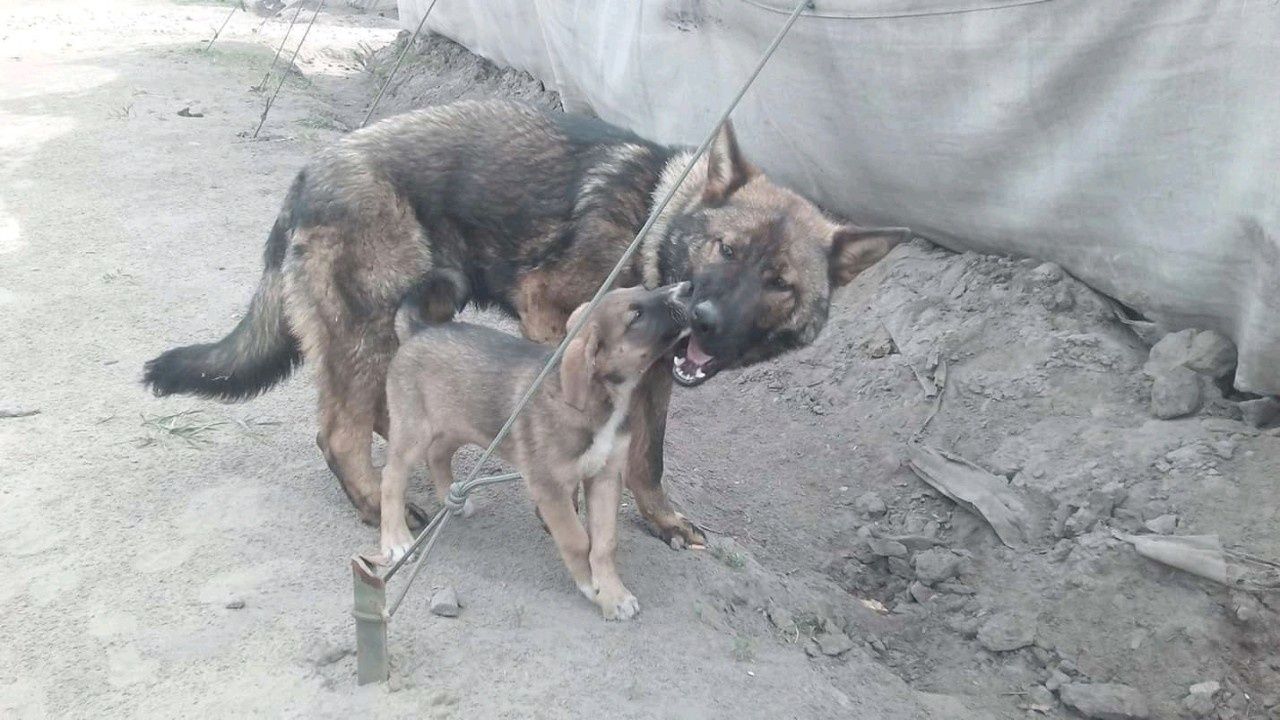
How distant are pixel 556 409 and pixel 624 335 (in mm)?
369

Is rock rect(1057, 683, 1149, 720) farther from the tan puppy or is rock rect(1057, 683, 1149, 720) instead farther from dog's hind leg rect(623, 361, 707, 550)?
the tan puppy

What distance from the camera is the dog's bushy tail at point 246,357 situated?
4.65m

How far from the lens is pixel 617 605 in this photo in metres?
3.98

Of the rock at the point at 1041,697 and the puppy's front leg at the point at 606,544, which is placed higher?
the puppy's front leg at the point at 606,544

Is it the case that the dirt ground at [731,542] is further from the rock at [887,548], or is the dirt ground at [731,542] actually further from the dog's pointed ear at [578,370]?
the dog's pointed ear at [578,370]

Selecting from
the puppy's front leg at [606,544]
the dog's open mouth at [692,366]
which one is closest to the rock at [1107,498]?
the dog's open mouth at [692,366]

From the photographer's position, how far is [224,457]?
4.95m

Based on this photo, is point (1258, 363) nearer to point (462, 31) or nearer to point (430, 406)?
point (430, 406)

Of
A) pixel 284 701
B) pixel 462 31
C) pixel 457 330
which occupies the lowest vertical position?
pixel 462 31

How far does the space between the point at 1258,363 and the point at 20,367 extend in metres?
5.99

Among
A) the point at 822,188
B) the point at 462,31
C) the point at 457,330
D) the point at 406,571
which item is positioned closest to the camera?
the point at 406,571

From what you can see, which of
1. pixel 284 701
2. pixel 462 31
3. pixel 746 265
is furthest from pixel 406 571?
pixel 462 31

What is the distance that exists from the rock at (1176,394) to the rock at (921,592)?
128cm

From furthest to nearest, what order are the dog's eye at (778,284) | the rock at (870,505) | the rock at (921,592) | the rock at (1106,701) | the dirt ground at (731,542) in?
the rock at (870,505) < the rock at (921,592) < the dog's eye at (778,284) < the rock at (1106,701) < the dirt ground at (731,542)
